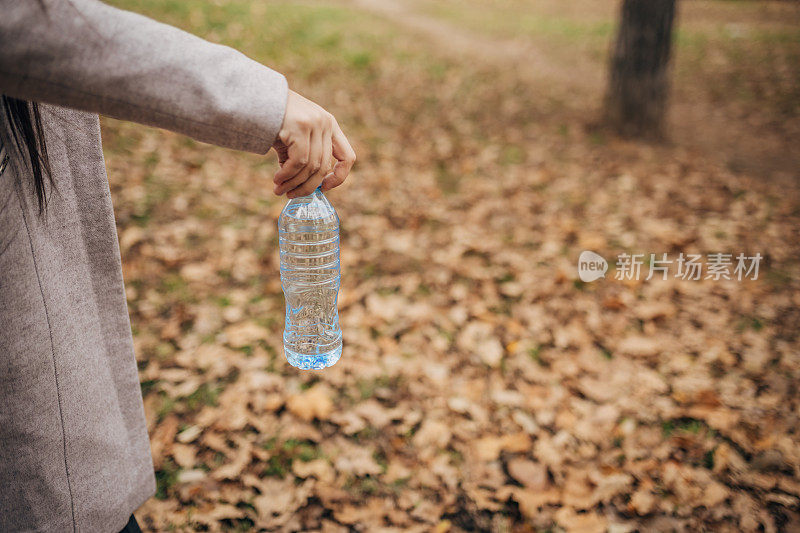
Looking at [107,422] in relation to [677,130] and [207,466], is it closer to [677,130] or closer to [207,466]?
[207,466]

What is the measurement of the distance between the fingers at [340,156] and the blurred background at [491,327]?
5.87ft

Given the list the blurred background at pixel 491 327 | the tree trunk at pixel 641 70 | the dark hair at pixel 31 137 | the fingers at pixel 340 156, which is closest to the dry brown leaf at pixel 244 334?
the blurred background at pixel 491 327

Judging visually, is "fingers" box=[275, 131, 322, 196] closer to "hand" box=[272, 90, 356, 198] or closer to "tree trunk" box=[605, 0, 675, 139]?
"hand" box=[272, 90, 356, 198]

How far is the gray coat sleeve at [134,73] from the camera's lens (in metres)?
0.79

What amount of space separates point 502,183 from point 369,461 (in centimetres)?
350

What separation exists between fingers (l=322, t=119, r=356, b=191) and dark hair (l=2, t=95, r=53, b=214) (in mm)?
582

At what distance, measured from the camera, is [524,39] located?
12.0 m

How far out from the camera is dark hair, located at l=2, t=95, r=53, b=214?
Answer: 0.96 meters

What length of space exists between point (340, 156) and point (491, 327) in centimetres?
253

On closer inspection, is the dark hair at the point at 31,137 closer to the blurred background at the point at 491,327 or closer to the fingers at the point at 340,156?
the fingers at the point at 340,156

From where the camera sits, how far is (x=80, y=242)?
116cm

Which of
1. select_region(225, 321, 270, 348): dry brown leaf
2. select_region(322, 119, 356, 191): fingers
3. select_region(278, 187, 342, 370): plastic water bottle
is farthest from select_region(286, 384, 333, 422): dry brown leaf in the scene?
select_region(322, 119, 356, 191): fingers

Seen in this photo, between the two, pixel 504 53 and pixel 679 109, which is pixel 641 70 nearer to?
pixel 679 109

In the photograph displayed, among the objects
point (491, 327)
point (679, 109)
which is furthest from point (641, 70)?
point (491, 327)
